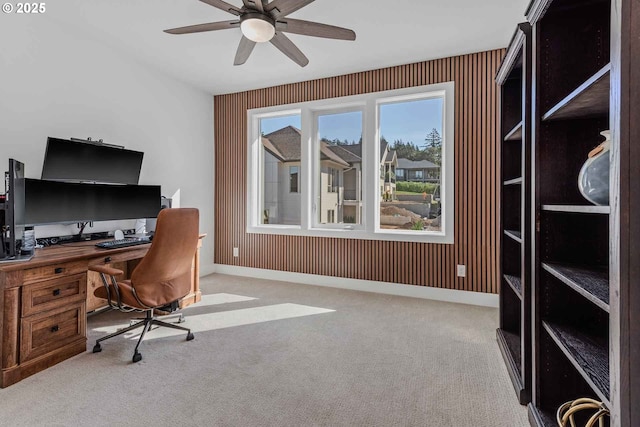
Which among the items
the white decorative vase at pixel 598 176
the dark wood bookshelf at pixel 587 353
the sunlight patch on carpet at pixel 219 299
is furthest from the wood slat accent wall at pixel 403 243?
the white decorative vase at pixel 598 176

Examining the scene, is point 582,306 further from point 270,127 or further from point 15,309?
point 270,127

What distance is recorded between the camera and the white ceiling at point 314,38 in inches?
106

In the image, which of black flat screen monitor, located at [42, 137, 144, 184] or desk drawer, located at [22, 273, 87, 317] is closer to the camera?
desk drawer, located at [22, 273, 87, 317]

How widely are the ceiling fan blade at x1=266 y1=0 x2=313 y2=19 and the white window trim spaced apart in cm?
206

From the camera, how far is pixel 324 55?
3.58 metres

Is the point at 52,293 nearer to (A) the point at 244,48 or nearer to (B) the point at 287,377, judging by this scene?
(B) the point at 287,377

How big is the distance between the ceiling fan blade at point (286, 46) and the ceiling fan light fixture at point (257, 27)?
0.20 metres

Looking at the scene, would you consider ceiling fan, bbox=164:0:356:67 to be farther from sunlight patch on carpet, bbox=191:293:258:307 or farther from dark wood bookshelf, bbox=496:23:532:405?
sunlight patch on carpet, bbox=191:293:258:307

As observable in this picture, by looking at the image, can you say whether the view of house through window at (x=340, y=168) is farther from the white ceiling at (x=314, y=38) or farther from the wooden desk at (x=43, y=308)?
the wooden desk at (x=43, y=308)

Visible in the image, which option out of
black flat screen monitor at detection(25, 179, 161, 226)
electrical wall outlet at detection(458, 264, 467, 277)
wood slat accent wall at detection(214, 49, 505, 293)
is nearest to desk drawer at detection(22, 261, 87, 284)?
black flat screen monitor at detection(25, 179, 161, 226)

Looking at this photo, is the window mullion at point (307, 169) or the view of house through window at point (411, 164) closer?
the view of house through window at point (411, 164)

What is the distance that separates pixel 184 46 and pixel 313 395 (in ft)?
11.1

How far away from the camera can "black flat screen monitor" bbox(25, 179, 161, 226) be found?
2641 mm

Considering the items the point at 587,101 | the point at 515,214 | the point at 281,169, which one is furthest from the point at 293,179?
the point at 587,101
